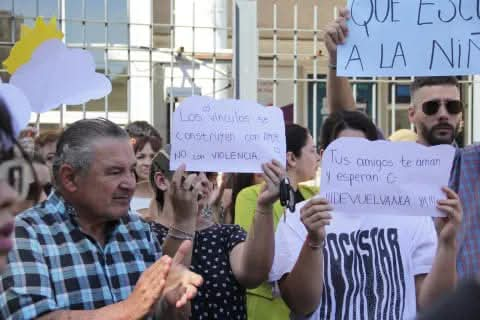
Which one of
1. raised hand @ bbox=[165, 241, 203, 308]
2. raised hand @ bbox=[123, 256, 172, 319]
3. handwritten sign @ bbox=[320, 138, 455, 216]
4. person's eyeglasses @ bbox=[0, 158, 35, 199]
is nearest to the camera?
person's eyeglasses @ bbox=[0, 158, 35, 199]

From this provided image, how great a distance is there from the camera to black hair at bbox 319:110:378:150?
315 centimetres

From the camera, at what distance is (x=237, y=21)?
575 cm

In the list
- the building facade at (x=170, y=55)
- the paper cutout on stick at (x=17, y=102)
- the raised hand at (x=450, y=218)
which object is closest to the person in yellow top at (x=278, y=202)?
the raised hand at (x=450, y=218)

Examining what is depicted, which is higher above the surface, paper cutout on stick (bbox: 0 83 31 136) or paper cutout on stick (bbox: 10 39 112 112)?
paper cutout on stick (bbox: 10 39 112 112)

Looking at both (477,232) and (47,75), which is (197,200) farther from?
(477,232)

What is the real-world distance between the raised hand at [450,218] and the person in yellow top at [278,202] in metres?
0.78

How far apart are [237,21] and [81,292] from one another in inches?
150

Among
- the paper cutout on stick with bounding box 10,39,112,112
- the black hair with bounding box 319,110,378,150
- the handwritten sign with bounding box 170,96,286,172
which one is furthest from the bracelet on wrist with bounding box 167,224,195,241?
the black hair with bounding box 319,110,378,150

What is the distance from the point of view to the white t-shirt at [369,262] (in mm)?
2701

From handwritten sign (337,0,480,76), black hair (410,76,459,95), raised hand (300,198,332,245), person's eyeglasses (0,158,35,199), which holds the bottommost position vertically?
raised hand (300,198,332,245)

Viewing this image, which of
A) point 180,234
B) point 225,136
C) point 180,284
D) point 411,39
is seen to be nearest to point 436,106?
point 411,39

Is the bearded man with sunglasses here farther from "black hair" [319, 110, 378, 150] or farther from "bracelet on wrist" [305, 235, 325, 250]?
"bracelet on wrist" [305, 235, 325, 250]

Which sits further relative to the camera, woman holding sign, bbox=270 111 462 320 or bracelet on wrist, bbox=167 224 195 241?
bracelet on wrist, bbox=167 224 195 241

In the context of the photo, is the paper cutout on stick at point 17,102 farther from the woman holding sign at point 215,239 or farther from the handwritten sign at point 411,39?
the handwritten sign at point 411,39
